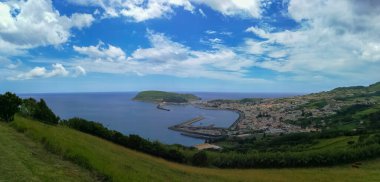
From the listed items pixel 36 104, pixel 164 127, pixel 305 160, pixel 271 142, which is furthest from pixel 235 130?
pixel 36 104

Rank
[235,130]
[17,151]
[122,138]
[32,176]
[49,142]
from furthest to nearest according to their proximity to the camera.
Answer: [235,130] < [122,138] < [49,142] < [17,151] < [32,176]

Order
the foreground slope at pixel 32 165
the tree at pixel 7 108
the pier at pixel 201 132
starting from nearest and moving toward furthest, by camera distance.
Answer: the foreground slope at pixel 32 165 → the tree at pixel 7 108 → the pier at pixel 201 132

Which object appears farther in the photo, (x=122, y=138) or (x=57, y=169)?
(x=122, y=138)

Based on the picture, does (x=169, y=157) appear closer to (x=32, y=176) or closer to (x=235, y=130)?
(x=32, y=176)

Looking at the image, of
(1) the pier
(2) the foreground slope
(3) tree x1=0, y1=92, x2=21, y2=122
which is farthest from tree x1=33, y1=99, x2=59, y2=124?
(1) the pier

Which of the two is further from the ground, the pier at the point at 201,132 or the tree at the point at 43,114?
the tree at the point at 43,114

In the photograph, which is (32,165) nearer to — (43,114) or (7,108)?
(7,108)

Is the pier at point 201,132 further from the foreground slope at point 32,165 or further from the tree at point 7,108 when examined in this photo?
the foreground slope at point 32,165

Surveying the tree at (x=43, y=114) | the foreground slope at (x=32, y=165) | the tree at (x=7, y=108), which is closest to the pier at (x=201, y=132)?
the tree at (x=43, y=114)
